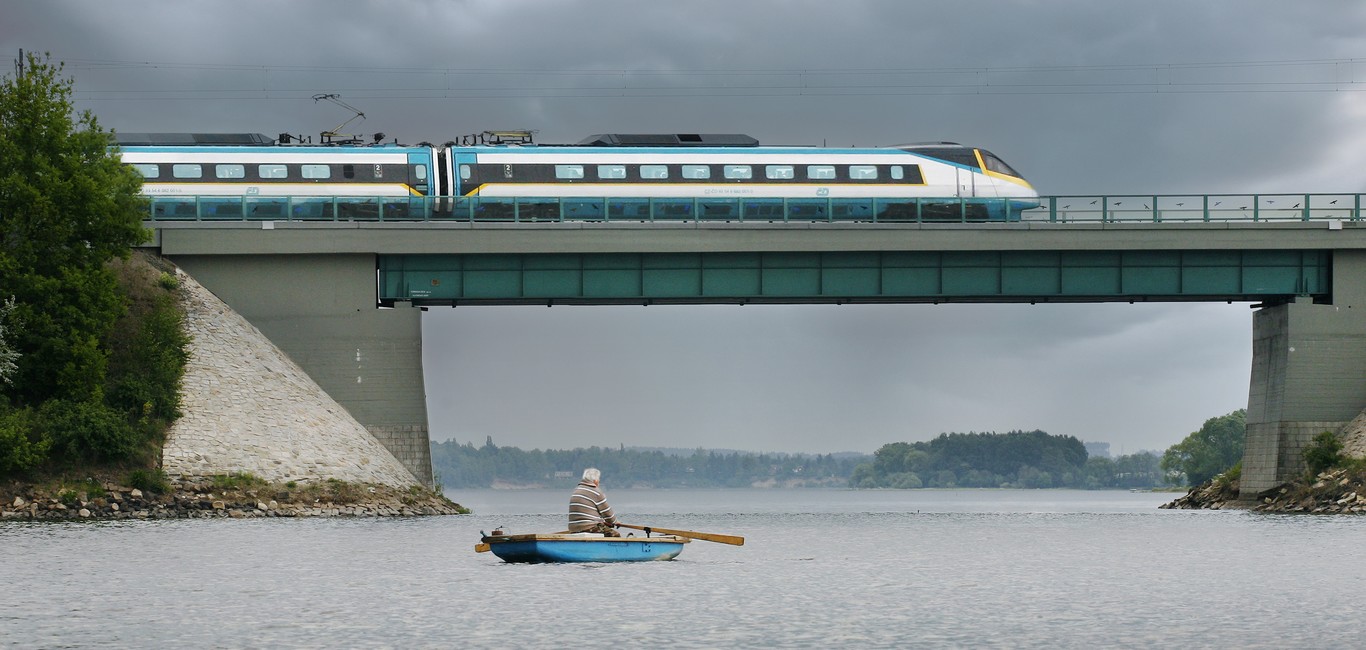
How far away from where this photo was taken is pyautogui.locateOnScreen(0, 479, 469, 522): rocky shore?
57094mm

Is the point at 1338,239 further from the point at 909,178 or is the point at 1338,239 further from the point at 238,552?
the point at 238,552

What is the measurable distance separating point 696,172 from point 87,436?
92.4 feet

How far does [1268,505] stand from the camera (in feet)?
233

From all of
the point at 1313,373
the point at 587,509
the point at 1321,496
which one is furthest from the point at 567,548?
the point at 1313,373

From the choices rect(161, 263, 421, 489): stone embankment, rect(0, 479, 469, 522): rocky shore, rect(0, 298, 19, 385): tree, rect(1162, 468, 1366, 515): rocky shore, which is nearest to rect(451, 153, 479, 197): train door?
rect(161, 263, 421, 489): stone embankment

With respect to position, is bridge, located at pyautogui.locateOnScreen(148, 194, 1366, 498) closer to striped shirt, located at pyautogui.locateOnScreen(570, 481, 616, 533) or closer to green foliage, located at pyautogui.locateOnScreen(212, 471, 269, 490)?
green foliage, located at pyautogui.locateOnScreen(212, 471, 269, 490)

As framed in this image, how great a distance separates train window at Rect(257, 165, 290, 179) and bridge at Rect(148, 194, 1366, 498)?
1.58m

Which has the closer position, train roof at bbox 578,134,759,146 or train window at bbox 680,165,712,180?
train window at bbox 680,165,712,180

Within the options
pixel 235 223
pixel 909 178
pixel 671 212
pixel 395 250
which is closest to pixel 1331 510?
pixel 909 178

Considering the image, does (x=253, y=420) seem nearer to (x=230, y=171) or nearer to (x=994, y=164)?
(x=230, y=171)

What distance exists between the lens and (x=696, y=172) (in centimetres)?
7181

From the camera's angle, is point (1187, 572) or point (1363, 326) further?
point (1363, 326)

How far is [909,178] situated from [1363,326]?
70.6 feet

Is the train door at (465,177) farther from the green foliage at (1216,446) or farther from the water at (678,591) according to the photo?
the green foliage at (1216,446)
